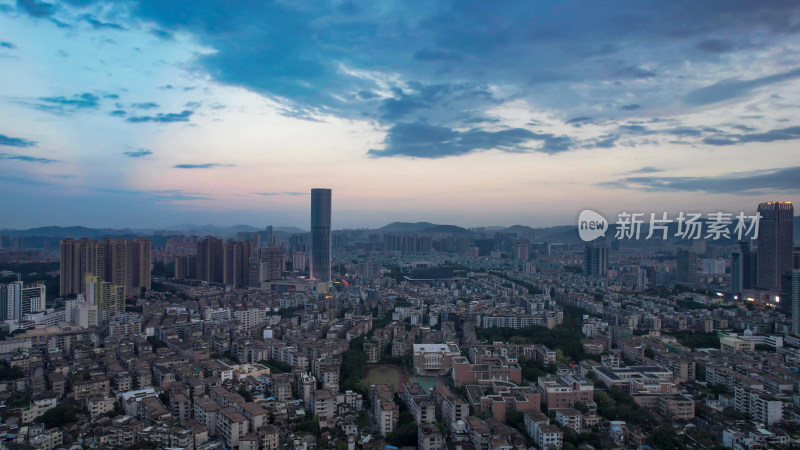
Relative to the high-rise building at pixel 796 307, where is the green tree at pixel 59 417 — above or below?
below

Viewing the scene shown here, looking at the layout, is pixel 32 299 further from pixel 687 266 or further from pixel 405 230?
pixel 405 230

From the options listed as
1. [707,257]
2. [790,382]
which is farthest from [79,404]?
[707,257]

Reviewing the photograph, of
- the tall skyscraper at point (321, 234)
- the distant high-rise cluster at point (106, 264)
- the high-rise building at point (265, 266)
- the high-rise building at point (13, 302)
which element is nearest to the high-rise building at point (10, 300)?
the high-rise building at point (13, 302)

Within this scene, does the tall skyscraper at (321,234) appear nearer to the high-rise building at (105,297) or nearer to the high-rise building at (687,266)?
the high-rise building at (105,297)

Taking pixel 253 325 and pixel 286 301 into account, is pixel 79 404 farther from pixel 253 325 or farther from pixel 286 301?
pixel 286 301

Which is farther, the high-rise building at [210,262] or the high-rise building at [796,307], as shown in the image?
the high-rise building at [210,262]

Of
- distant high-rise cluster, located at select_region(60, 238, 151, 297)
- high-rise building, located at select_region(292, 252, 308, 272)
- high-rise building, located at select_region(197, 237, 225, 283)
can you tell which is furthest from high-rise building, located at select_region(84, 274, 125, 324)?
high-rise building, located at select_region(292, 252, 308, 272)

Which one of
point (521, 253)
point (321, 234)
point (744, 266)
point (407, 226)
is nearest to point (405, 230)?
point (407, 226)

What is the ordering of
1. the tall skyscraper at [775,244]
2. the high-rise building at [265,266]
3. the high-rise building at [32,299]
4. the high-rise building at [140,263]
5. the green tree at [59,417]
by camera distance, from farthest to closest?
the high-rise building at [265,266] < the high-rise building at [140,263] < the tall skyscraper at [775,244] < the high-rise building at [32,299] < the green tree at [59,417]
